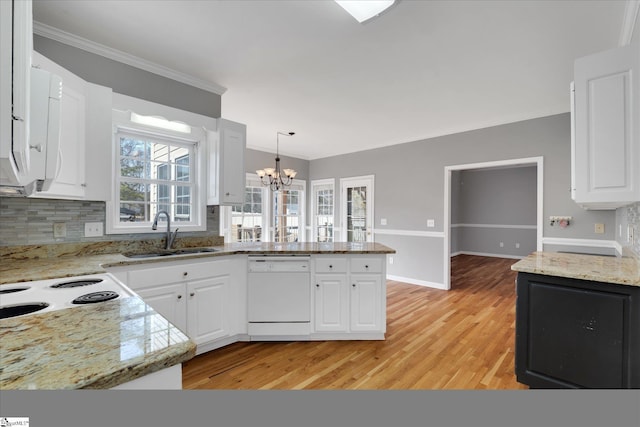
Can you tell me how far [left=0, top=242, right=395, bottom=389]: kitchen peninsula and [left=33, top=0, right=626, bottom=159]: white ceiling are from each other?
1.71 m

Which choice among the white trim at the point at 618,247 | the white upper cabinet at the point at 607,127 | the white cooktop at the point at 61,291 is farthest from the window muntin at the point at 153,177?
the white trim at the point at 618,247

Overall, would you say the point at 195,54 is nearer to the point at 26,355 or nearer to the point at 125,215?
the point at 125,215

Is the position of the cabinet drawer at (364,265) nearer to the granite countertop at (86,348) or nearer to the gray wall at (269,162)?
the granite countertop at (86,348)

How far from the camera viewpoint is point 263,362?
2.33m

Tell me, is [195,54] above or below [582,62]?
above

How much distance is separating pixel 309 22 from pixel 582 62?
1.81 m

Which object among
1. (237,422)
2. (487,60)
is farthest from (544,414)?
(487,60)

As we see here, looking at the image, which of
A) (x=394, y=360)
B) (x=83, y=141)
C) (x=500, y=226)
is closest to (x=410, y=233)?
(x=394, y=360)

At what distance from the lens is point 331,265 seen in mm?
2688

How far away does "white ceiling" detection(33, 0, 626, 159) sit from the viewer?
1914mm

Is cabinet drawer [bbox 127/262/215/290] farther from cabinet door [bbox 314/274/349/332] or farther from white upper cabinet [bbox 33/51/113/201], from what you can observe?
cabinet door [bbox 314/274/349/332]

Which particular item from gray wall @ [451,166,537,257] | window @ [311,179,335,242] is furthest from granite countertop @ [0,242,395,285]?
gray wall @ [451,166,537,257]

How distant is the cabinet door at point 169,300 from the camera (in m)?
2.12

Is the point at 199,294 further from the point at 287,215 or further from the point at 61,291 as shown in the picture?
the point at 287,215
